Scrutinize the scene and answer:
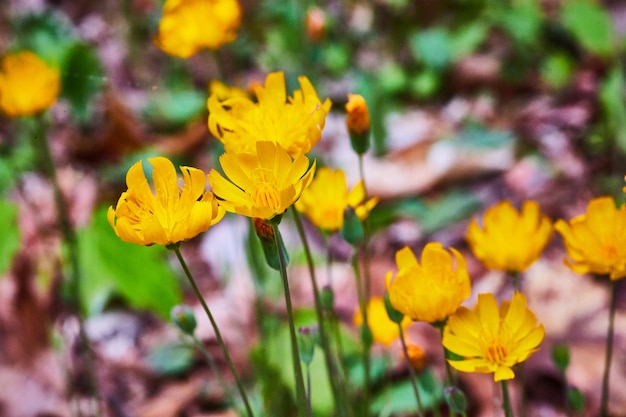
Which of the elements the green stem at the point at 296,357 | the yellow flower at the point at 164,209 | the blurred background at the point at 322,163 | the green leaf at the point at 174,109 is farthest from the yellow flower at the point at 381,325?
the green leaf at the point at 174,109

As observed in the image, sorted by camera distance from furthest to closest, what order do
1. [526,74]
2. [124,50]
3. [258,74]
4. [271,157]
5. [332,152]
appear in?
[124,50] → [258,74] → [526,74] → [332,152] → [271,157]

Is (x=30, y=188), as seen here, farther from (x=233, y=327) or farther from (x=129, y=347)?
(x=233, y=327)

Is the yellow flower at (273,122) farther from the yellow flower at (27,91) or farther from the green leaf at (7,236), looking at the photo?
the green leaf at (7,236)

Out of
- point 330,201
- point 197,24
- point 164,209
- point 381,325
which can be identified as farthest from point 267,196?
point 197,24

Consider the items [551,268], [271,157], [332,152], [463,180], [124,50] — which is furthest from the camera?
[124,50]

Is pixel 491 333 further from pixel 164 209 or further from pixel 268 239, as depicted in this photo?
pixel 164 209

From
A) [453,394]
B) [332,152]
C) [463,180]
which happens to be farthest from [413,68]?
[453,394]
